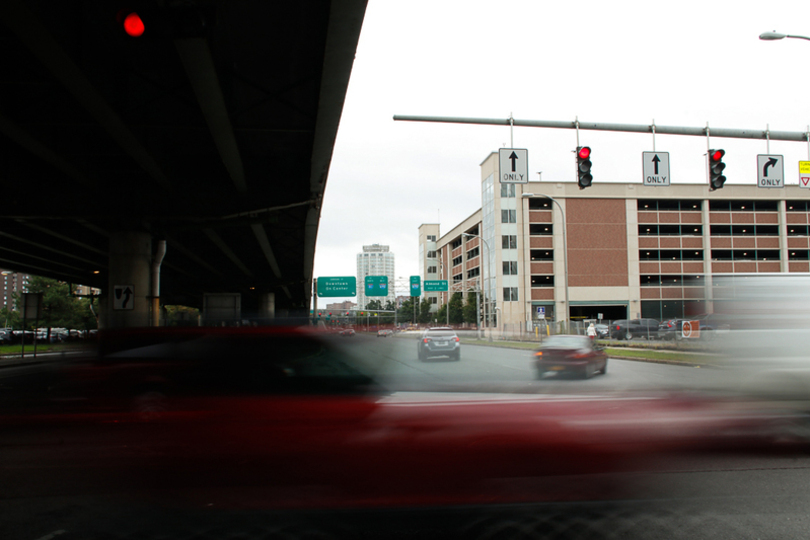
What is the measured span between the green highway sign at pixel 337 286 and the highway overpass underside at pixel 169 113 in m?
16.9

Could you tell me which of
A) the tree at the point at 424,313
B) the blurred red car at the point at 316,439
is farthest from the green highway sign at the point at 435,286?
the blurred red car at the point at 316,439

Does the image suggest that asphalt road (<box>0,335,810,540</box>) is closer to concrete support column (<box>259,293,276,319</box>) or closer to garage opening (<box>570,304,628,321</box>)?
concrete support column (<box>259,293,276,319</box>)

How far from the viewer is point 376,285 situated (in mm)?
45250

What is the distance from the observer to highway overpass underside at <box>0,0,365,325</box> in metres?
9.61

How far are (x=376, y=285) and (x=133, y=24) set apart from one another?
3880 centimetres

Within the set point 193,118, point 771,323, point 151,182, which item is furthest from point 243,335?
point 151,182

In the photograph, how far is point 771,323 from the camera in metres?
6.57

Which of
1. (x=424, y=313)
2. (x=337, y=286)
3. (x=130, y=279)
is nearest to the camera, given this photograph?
(x=130, y=279)

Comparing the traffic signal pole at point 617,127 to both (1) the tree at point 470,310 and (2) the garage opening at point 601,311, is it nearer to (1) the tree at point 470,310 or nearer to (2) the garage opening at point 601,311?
(2) the garage opening at point 601,311

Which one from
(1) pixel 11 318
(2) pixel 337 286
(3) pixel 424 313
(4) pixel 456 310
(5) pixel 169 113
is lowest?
(1) pixel 11 318

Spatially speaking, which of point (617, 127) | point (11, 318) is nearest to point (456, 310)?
point (617, 127)

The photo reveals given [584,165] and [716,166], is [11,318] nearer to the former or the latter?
[584,165]

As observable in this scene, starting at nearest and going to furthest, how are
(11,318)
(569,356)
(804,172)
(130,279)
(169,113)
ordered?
(569,356)
(169,113)
(804,172)
(130,279)
(11,318)

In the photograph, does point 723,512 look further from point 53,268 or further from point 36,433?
point 53,268
